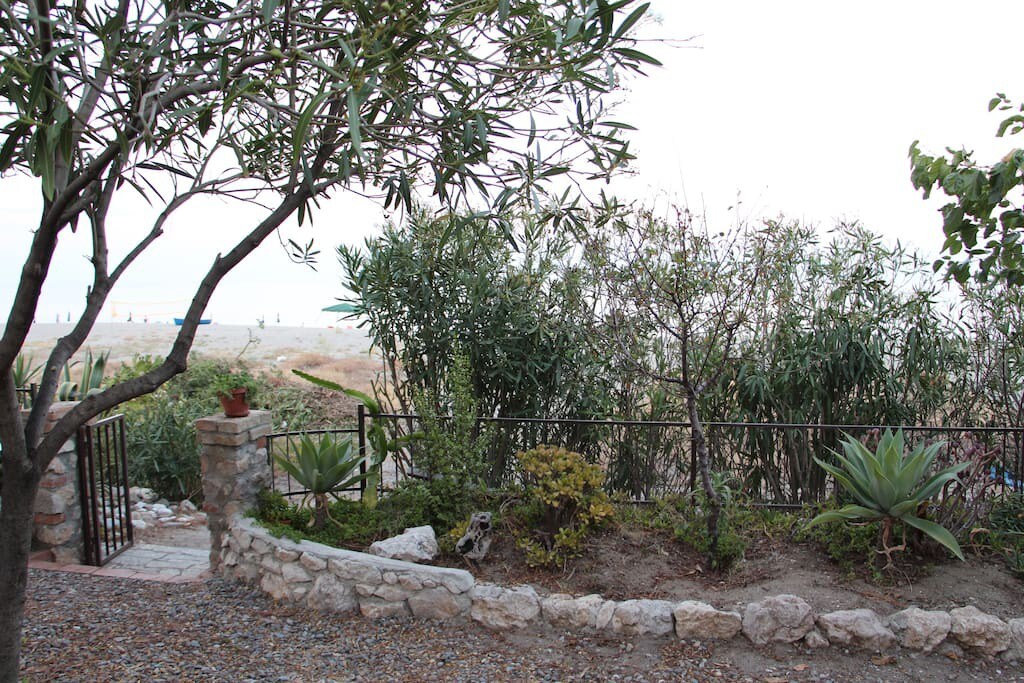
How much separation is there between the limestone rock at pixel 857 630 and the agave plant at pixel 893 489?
0.51m

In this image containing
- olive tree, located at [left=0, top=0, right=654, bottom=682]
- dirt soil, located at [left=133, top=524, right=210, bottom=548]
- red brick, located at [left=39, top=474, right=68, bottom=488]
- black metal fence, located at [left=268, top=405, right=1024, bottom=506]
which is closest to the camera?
olive tree, located at [left=0, top=0, right=654, bottom=682]

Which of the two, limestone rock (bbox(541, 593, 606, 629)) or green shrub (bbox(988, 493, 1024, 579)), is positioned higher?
green shrub (bbox(988, 493, 1024, 579))

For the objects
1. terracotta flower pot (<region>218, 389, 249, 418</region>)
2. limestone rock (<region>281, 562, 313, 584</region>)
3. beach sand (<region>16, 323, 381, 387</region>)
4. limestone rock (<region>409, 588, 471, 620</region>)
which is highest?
beach sand (<region>16, 323, 381, 387</region>)

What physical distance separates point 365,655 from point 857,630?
242 centimetres

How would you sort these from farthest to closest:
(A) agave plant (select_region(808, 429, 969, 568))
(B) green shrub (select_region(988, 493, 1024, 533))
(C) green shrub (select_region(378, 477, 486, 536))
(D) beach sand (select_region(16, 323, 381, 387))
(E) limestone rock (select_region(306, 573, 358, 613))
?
1. (D) beach sand (select_region(16, 323, 381, 387))
2. (C) green shrub (select_region(378, 477, 486, 536))
3. (B) green shrub (select_region(988, 493, 1024, 533))
4. (E) limestone rock (select_region(306, 573, 358, 613))
5. (A) agave plant (select_region(808, 429, 969, 568))

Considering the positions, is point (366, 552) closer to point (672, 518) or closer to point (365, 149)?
point (672, 518)

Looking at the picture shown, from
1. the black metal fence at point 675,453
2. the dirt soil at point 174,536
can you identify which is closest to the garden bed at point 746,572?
the black metal fence at point 675,453

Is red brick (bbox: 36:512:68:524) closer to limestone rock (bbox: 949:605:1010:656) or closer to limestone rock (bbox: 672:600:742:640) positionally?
limestone rock (bbox: 672:600:742:640)

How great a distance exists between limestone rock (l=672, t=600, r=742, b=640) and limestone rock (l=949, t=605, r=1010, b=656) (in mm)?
1057

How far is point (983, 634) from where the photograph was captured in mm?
3516

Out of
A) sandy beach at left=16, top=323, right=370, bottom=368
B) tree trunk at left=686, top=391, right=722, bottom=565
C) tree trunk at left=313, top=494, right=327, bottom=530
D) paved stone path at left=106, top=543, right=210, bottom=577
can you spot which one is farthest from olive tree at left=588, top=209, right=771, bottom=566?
sandy beach at left=16, top=323, right=370, bottom=368

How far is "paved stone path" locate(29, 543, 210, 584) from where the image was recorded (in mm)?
4734

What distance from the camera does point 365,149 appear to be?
3115mm

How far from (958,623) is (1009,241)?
2.10m
